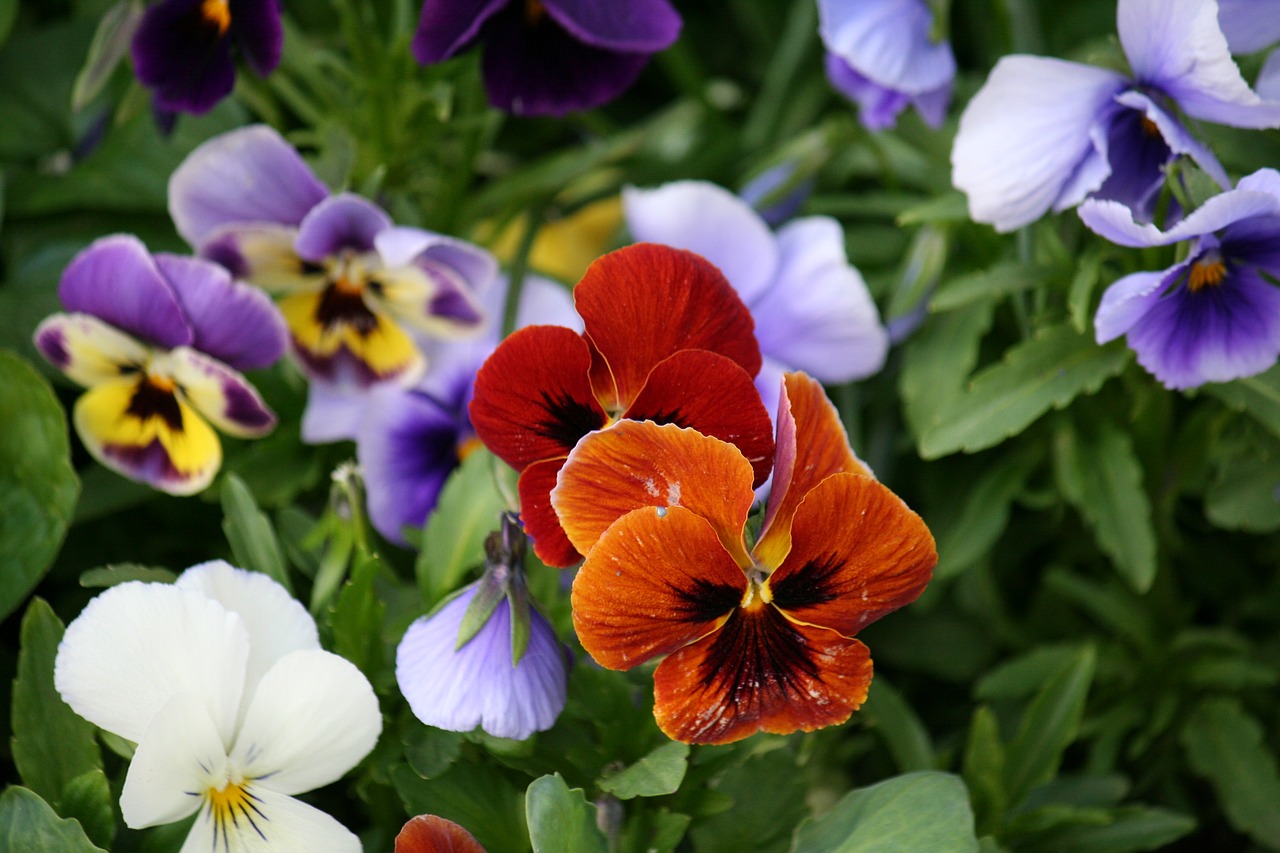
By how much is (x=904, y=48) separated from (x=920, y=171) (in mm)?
208

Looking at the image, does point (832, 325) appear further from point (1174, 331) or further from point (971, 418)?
point (1174, 331)

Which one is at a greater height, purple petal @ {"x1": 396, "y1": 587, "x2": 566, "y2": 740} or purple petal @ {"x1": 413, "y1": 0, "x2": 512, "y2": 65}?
purple petal @ {"x1": 413, "y1": 0, "x2": 512, "y2": 65}

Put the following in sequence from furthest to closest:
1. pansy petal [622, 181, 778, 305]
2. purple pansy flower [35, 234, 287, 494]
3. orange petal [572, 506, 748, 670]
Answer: pansy petal [622, 181, 778, 305] < purple pansy flower [35, 234, 287, 494] < orange petal [572, 506, 748, 670]

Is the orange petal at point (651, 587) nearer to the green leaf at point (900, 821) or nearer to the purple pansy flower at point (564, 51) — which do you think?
the green leaf at point (900, 821)

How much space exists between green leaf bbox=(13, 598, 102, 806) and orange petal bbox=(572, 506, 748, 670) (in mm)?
304

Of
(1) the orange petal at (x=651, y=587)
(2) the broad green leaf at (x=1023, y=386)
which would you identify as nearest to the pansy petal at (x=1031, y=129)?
(2) the broad green leaf at (x=1023, y=386)

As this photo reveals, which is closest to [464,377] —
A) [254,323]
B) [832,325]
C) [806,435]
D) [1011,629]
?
[254,323]

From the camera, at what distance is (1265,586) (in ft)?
3.38

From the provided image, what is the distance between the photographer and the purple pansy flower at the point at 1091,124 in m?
0.64

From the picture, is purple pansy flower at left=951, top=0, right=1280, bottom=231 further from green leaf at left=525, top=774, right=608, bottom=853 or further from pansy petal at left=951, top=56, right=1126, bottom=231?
green leaf at left=525, top=774, right=608, bottom=853

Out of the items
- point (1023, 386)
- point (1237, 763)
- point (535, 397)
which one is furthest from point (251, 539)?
point (1237, 763)

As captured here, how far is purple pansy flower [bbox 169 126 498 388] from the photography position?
0.76 metres

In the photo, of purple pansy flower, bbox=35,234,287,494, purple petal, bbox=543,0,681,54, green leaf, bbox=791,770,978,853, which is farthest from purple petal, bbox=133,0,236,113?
green leaf, bbox=791,770,978,853

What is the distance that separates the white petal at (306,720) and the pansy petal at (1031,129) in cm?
44
